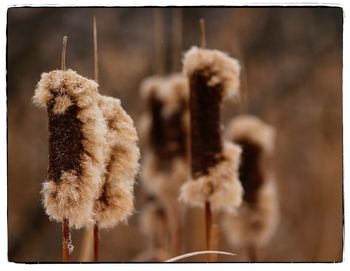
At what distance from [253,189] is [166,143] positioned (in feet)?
0.90

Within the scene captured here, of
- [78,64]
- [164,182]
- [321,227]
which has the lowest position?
[321,227]

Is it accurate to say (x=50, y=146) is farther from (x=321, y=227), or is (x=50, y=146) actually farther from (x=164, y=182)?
(x=321, y=227)

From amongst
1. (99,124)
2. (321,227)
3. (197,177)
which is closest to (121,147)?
(99,124)

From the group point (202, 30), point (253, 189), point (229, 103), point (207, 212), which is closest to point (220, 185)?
point (207, 212)

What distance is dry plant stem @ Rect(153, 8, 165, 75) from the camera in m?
1.53

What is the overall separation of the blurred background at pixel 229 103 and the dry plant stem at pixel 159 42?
11 mm

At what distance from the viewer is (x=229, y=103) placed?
1582 mm

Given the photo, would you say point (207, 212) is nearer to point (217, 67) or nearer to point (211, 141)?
point (211, 141)

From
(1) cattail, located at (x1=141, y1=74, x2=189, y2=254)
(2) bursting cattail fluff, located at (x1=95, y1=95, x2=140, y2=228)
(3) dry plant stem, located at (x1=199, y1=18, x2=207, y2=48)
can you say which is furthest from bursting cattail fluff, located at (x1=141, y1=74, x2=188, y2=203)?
(2) bursting cattail fluff, located at (x1=95, y1=95, x2=140, y2=228)

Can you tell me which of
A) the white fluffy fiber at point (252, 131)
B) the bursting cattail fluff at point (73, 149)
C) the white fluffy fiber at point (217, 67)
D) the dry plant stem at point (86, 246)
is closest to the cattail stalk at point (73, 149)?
the bursting cattail fluff at point (73, 149)

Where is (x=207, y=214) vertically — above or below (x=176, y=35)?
below

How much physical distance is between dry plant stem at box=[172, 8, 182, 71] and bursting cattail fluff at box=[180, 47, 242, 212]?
0.15 metres

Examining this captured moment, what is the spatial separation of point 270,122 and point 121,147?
489mm

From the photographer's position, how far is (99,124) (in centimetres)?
124
